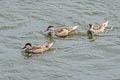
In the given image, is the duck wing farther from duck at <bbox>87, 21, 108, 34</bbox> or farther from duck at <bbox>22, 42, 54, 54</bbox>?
duck at <bbox>22, 42, 54, 54</bbox>

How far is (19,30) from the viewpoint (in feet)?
63.8

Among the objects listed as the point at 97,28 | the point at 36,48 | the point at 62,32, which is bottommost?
the point at 36,48

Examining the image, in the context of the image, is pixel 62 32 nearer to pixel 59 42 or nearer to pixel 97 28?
pixel 59 42

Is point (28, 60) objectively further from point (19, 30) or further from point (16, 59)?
point (19, 30)

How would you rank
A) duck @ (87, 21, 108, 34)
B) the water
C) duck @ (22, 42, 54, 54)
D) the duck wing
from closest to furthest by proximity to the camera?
the water < duck @ (22, 42, 54, 54) < the duck wing < duck @ (87, 21, 108, 34)

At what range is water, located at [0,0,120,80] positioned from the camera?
15.2 m

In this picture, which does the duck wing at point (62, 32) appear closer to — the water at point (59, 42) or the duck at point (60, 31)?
the duck at point (60, 31)

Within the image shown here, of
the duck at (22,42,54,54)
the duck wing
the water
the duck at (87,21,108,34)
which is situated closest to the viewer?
the water

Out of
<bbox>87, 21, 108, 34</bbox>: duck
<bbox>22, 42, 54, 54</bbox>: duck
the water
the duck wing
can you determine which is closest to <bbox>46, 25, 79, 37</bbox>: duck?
the duck wing

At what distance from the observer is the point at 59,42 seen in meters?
18.3

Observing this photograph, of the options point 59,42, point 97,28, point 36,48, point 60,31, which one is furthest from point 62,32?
point 36,48

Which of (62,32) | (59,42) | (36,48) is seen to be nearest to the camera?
(36,48)

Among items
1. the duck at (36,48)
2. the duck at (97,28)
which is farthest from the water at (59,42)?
the duck at (97,28)

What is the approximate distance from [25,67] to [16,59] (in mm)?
825
